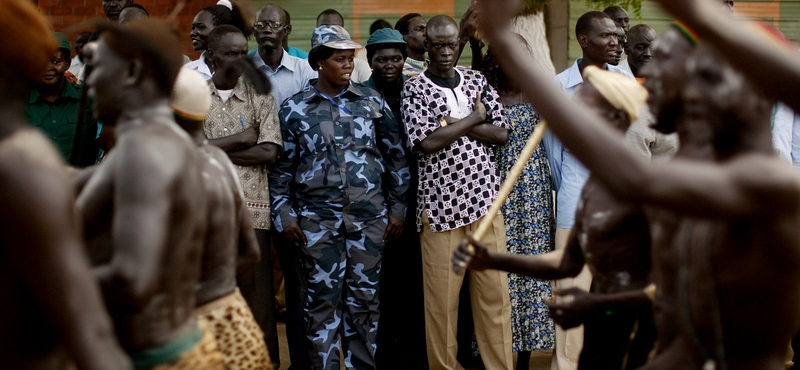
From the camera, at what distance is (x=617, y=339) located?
375 cm

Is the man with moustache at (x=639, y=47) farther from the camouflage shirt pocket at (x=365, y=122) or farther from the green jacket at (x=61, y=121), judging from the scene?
the green jacket at (x=61, y=121)

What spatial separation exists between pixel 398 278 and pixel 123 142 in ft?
14.2

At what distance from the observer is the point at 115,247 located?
2.64 metres

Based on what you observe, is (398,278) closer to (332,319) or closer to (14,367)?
(332,319)

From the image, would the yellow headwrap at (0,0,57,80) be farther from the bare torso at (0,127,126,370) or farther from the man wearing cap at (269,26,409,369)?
the man wearing cap at (269,26,409,369)

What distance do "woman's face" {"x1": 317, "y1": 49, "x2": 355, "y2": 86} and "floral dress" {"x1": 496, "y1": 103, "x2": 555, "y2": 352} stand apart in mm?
1193

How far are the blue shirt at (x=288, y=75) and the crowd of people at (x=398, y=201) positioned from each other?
2 centimetres

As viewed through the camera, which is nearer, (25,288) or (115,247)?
(25,288)

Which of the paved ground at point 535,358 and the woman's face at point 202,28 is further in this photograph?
the woman's face at point 202,28

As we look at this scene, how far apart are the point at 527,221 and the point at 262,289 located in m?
1.90

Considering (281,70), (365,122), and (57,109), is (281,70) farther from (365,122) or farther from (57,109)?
(57,109)

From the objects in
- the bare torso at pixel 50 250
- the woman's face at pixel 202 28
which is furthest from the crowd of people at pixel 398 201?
the woman's face at pixel 202 28

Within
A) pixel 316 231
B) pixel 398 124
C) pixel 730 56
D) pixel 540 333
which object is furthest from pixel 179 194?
pixel 540 333

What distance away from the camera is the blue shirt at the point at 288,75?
23.2ft
